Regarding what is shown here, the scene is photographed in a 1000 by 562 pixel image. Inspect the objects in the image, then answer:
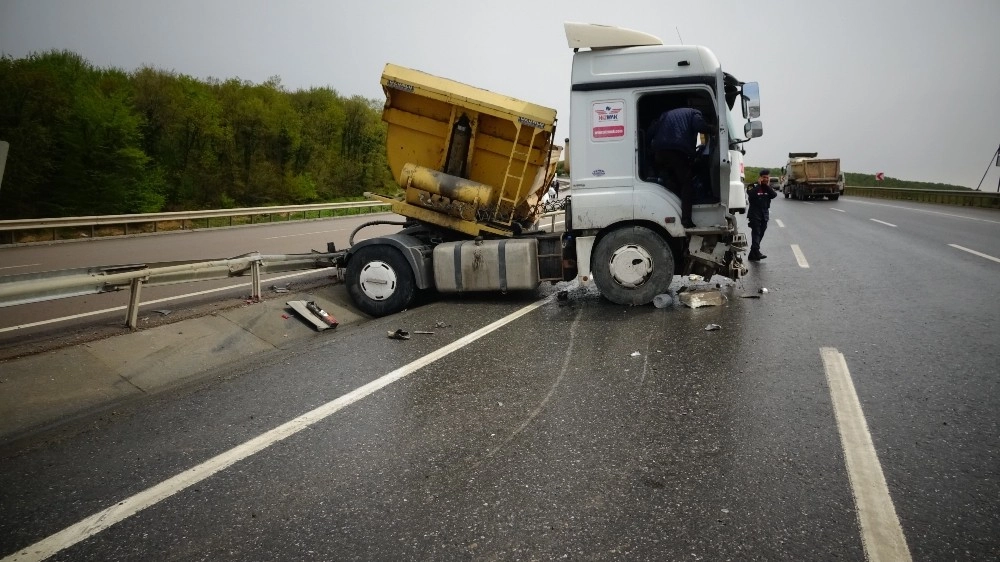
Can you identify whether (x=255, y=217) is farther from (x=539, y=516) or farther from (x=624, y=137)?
(x=539, y=516)

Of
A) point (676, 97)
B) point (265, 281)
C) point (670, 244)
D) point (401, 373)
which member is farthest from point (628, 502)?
point (265, 281)

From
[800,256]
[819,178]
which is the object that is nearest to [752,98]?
[800,256]

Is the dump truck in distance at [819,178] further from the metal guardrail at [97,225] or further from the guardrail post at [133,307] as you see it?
the guardrail post at [133,307]

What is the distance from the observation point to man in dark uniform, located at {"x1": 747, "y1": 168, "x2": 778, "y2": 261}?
36.5ft

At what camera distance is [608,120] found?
7.17m

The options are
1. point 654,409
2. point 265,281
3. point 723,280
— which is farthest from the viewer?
point 265,281

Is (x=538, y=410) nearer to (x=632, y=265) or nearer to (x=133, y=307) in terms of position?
(x=632, y=265)

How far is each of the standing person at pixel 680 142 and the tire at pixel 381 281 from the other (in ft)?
11.3

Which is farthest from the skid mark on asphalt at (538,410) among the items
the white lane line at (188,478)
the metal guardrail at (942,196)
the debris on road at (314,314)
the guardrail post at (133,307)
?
the metal guardrail at (942,196)

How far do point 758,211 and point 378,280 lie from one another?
25.3ft

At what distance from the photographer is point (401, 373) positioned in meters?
4.90

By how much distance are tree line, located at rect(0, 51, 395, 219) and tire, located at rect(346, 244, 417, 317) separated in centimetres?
1326

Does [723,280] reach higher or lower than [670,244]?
lower

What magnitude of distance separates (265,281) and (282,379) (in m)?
5.60
